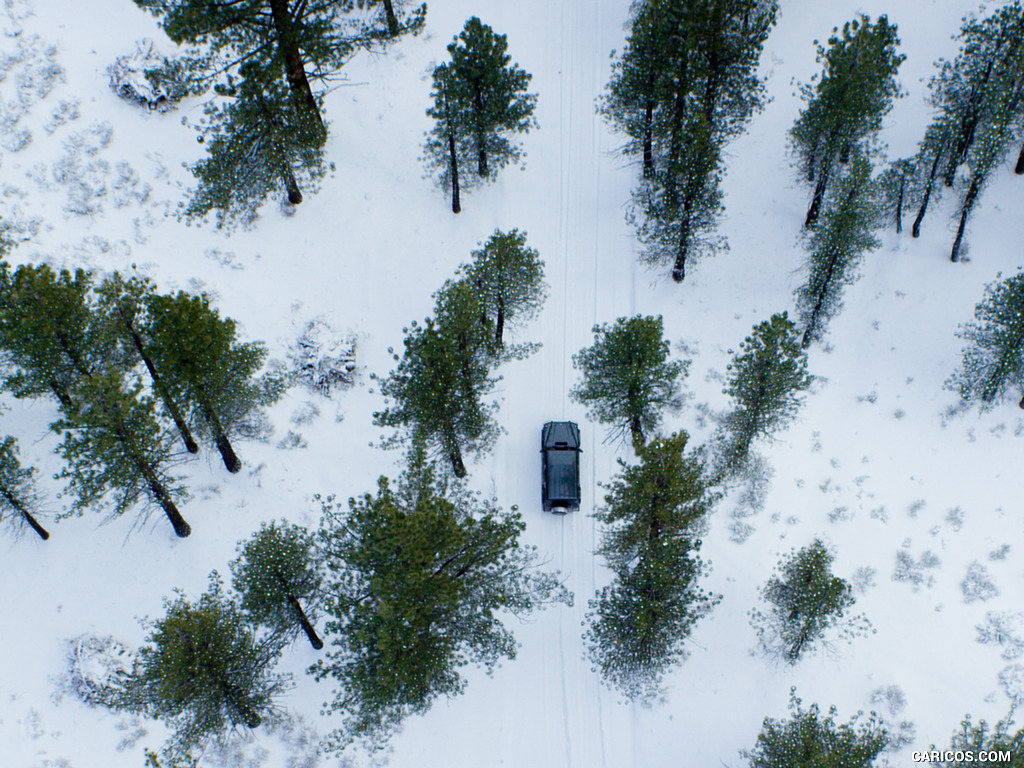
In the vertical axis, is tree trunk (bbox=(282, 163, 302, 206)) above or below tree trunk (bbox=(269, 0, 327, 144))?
below

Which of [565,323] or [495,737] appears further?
[565,323]

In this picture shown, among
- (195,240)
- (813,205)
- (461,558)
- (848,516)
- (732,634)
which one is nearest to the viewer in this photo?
(461,558)

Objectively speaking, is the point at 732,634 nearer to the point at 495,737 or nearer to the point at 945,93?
the point at 495,737

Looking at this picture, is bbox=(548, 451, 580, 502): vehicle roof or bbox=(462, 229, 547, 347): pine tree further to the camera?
bbox=(548, 451, 580, 502): vehicle roof

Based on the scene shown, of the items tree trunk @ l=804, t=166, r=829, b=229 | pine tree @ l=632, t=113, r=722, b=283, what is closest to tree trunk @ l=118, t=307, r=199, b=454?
pine tree @ l=632, t=113, r=722, b=283

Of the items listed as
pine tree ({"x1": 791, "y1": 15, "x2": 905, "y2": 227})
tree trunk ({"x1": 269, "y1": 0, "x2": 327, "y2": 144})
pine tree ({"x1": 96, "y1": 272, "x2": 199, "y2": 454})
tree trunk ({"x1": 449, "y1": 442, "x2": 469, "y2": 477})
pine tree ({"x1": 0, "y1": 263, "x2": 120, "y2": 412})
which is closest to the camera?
pine tree ({"x1": 0, "y1": 263, "x2": 120, "y2": 412})

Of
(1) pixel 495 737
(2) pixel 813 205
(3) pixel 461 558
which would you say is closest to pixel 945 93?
(2) pixel 813 205

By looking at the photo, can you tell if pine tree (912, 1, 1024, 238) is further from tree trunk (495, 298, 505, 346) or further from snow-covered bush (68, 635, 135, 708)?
snow-covered bush (68, 635, 135, 708)
